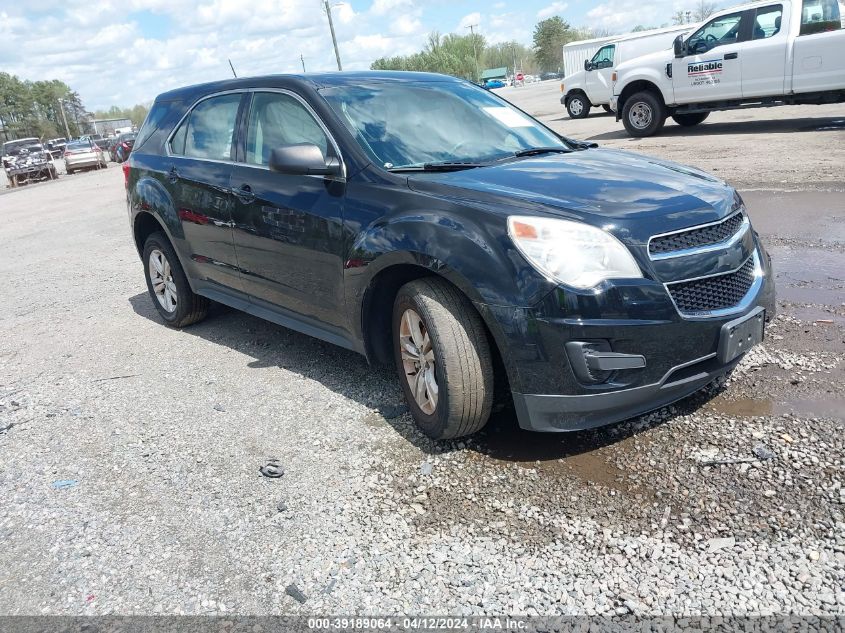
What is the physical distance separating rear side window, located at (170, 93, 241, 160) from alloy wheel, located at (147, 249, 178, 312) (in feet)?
3.04

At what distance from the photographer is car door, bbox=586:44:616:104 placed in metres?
19.6

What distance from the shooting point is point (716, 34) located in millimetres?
13297

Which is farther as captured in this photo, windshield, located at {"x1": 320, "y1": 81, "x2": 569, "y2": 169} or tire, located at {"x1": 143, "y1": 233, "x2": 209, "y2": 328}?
tire, located at {"x1": 143, "y1": 233, "x2": 209, "y2": 328}

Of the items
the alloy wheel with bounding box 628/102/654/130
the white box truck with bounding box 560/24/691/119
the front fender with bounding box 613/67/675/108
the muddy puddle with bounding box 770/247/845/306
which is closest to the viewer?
the muddy puddle with bounding box 770/247/845/306

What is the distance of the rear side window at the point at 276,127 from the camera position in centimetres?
396

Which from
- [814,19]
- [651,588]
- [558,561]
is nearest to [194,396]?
[558,561]

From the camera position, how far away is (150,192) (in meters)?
5.42

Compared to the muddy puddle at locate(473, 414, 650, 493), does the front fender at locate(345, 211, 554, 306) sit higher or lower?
higher

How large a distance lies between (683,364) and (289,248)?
2.23 m

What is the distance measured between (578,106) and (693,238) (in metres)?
19.7

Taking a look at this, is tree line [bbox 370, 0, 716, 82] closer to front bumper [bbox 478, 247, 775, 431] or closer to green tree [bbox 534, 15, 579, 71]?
green tree [bbox 534, 15, 579, 71]

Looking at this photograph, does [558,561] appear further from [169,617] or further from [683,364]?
[169,617]

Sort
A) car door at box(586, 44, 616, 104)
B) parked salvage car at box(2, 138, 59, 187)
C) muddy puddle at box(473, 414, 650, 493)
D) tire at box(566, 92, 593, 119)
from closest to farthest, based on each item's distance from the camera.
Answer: muddy puddle at box(473, 414, 650, 493)
car door at box(586, 44, 616, 104)
tire at box(566, 92, 593, 119)
parked salvage car at box(2, 138, 59, 187)

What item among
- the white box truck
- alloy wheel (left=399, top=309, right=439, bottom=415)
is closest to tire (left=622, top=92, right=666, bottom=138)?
the white box truck
